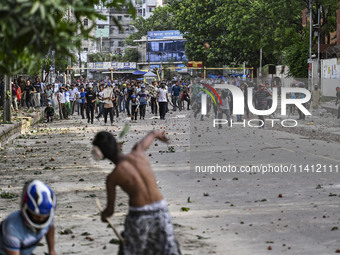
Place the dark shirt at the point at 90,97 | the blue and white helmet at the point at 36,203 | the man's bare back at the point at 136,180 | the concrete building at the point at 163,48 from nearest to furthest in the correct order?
the blue and white helmet at the point at 36,203, the man's bare back at the point at 136,180, the dark shirt at the point at 90,97, the concrete building at the point at 163,48

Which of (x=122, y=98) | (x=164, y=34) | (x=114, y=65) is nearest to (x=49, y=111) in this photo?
(x=122, y=98)

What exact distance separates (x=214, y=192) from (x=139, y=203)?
24.2 ft

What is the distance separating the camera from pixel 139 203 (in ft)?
18.5

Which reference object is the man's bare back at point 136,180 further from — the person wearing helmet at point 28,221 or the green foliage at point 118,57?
the green foliage at point 118,57

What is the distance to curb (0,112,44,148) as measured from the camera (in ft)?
79.4

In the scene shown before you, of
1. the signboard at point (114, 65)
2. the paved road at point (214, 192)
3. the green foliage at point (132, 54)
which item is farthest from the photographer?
the green foliage at point (132, 54)

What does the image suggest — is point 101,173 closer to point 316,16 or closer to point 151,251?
point 151,251

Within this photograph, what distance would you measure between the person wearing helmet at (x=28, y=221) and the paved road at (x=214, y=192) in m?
2.91

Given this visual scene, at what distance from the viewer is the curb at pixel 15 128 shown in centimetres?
2421

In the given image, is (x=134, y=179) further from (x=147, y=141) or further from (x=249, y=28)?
(x=249, y=28)

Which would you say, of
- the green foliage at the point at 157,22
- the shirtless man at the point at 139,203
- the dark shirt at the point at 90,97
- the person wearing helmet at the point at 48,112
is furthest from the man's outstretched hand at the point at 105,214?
the green foliage at the point at 157,22

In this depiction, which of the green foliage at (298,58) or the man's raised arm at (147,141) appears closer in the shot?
the man's raised arm at (147,141)

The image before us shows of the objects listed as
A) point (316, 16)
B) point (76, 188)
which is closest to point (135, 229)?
point (76, 188)

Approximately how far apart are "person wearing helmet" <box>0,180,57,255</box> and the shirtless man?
484mm
